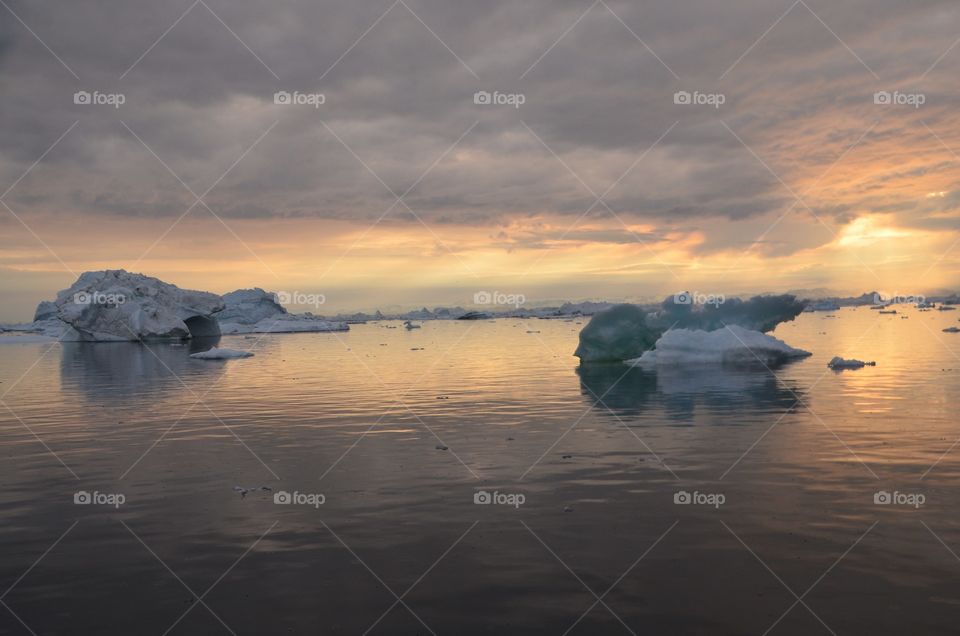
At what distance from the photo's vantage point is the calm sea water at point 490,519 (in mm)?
7629

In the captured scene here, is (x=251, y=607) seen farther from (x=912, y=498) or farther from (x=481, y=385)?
(x=481, y=385)

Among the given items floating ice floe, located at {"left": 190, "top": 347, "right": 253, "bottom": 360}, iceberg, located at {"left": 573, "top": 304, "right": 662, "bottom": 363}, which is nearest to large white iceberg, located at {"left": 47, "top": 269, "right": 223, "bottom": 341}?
floating ice floe, located at {"left": 190, "top": 347, "right": 253, "bottom": 360}

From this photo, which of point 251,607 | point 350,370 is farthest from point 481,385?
Answer: point 251,607

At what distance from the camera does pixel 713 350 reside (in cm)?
3872

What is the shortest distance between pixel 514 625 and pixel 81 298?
80.6 metres

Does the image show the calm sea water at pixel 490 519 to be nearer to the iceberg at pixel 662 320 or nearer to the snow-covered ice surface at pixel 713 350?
the snow-covered ice surface at pixel 713 350

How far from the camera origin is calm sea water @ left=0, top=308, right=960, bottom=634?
25.0ft

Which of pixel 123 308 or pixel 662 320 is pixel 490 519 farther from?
pixel 123 308

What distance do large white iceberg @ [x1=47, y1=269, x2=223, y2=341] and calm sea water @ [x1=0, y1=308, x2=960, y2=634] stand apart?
5762cm

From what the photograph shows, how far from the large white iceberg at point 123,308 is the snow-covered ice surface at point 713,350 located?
59031 millimetres

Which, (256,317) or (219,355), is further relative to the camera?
(256,317)

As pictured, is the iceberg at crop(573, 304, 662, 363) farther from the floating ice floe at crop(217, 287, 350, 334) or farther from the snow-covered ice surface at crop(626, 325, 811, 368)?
the floating ice floe at crop(217, 287, 350, 334)

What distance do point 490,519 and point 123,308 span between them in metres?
77.7

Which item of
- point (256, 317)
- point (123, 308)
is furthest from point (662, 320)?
point (256, 317)
